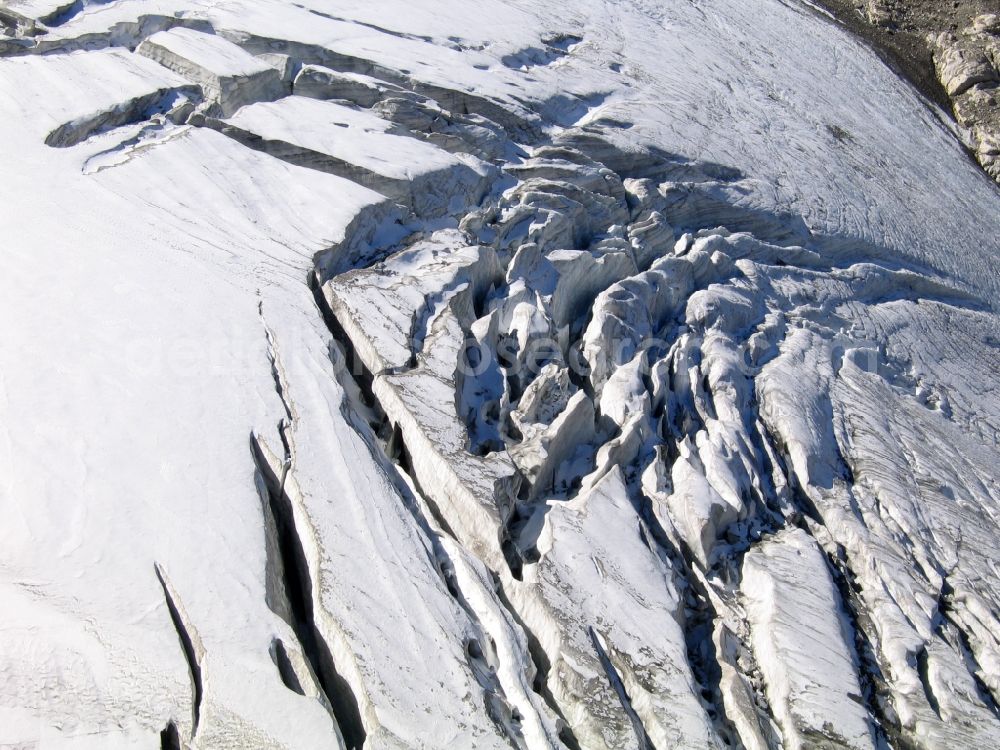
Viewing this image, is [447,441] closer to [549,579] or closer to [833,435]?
[549,579]

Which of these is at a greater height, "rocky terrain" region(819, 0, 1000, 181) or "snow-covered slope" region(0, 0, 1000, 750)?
"rocky terrain" region(819, 0, 1000, 181)

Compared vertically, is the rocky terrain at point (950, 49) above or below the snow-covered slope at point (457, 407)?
above

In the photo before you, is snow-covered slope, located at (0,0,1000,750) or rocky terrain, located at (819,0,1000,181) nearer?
snow-covered slope, located at (0,0,1000,750)

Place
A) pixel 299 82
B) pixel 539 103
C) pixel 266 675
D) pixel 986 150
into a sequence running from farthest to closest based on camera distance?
pixel 986 150 < pixel 539 103 < pixel 299 82 < pixel 266 675

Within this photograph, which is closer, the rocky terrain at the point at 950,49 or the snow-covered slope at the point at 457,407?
the snow-covered slope at the point at 457,407

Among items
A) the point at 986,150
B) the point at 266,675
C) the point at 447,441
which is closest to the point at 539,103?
the point at 447,441
